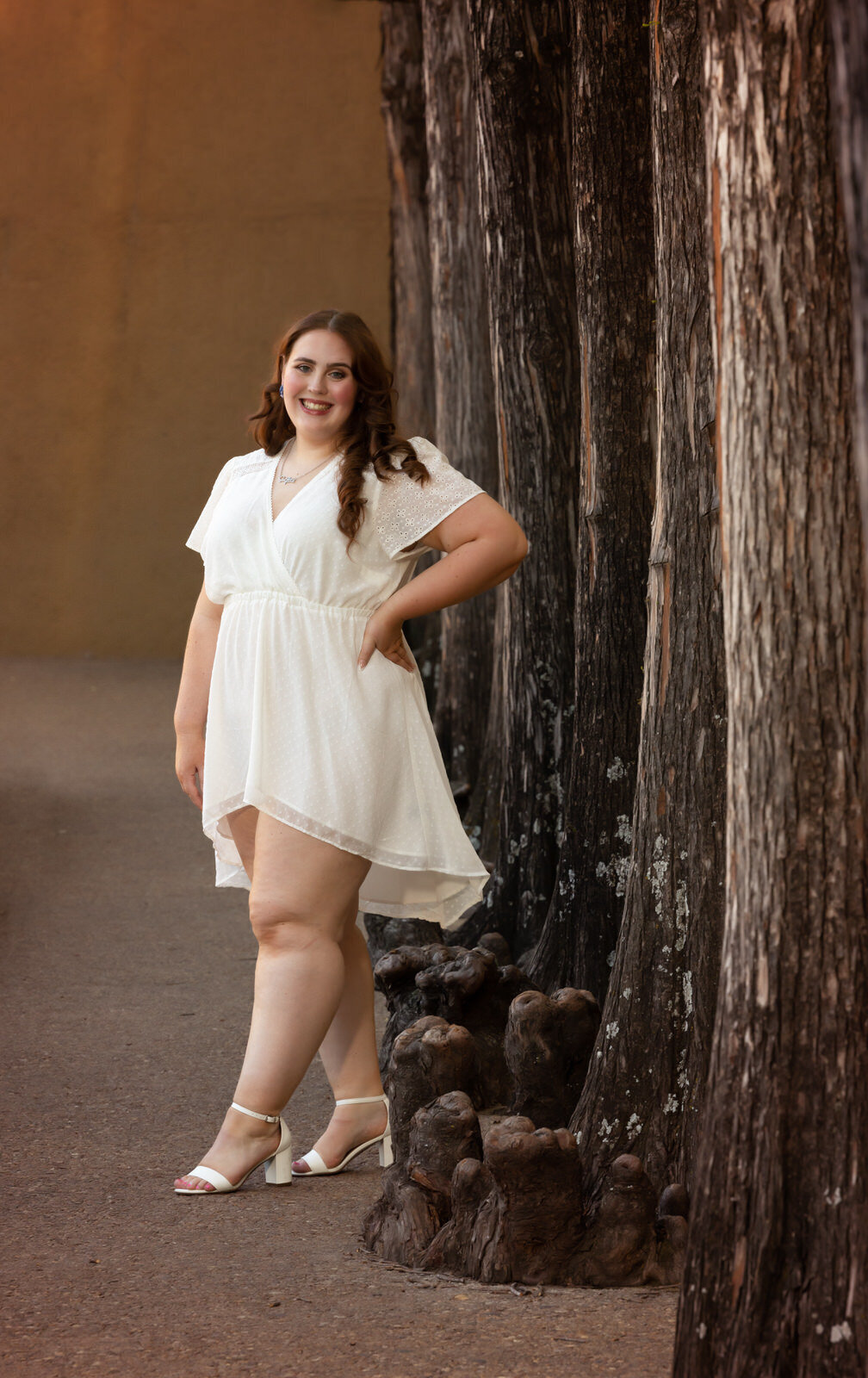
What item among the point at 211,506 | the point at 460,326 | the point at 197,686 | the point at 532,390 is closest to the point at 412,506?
the point at 211,506

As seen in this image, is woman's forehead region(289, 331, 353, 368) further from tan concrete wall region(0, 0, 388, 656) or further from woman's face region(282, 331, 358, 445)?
tan concrete wall region(0, 0, 388, 656)

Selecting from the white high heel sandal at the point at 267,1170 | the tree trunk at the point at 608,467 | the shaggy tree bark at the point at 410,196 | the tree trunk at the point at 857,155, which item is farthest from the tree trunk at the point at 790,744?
the shaggy tree bark at the point at 410,196

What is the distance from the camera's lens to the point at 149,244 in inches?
534

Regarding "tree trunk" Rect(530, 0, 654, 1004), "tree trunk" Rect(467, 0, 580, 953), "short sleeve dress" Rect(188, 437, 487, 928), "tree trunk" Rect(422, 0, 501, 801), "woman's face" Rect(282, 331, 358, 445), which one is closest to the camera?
"short sleeve dress" Rect(188, 437, 487, 928)

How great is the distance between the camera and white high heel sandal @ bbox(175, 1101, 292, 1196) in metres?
3.10

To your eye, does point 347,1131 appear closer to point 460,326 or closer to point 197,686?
point 197,686

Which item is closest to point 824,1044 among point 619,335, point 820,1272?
point 820,1272

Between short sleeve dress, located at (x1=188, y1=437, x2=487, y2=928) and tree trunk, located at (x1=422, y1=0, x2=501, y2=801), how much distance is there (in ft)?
13.4

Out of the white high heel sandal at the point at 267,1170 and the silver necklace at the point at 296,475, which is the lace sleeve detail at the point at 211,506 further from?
the white high heel sandal at the point at 267,1170

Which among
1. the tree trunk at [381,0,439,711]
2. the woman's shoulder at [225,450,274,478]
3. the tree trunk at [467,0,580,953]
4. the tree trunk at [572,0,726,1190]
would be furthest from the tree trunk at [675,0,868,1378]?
the tree trunk at [381,0,439,711]

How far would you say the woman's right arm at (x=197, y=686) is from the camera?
3377 millimetres

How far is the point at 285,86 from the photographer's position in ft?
44.1

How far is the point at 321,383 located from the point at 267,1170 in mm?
1851

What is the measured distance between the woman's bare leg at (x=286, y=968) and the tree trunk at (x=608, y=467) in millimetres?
1210
